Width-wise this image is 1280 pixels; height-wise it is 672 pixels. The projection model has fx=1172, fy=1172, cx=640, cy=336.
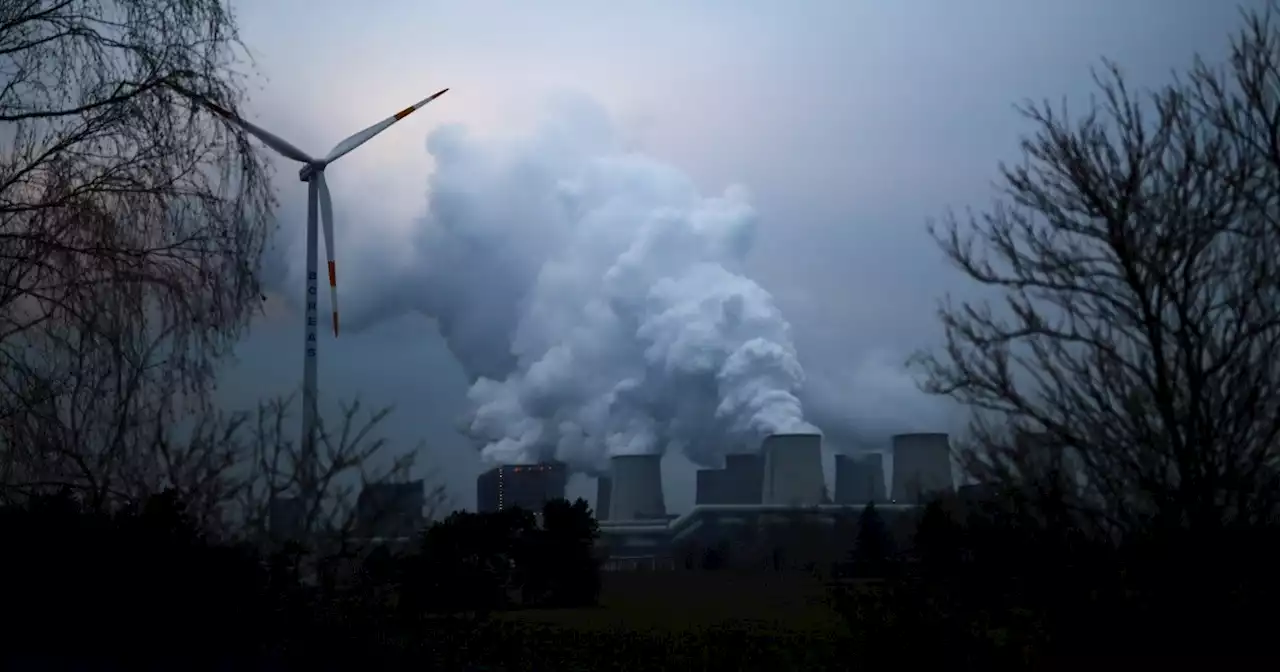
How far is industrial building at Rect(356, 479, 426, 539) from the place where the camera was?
26.1 ft

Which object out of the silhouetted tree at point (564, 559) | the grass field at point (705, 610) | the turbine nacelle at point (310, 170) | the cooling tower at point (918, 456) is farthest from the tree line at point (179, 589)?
the cooling tower at point (918, 456)

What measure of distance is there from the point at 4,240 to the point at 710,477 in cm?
4781

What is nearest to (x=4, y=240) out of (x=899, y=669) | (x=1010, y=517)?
(x=899, y=669)

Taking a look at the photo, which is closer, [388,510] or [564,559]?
[388,510]

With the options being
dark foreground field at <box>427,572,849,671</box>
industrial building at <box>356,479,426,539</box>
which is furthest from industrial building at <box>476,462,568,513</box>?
industrial building at <box>356,479,426,539</box>

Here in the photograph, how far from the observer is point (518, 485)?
47.4 meters

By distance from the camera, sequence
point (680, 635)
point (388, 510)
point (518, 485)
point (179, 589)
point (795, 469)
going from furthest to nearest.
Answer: point (518, 485) → point (795, 469) → point (680, 635) → point (388, 510) → point (179, 589)

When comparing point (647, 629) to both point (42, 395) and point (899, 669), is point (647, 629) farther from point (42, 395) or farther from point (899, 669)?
point (42, 395)

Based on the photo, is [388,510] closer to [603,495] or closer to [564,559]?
[564,559]

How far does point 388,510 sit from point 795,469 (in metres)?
38.4

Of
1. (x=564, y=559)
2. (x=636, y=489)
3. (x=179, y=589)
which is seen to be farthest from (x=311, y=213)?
(x=636, y=489)

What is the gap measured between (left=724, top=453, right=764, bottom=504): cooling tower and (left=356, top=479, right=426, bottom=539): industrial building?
142 feet

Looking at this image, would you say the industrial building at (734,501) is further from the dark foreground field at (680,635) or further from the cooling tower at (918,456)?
the dark foreground field at (680,635)

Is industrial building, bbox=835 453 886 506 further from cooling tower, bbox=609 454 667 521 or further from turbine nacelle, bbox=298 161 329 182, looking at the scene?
turbine nacelle, bbox=298 161 329 182
